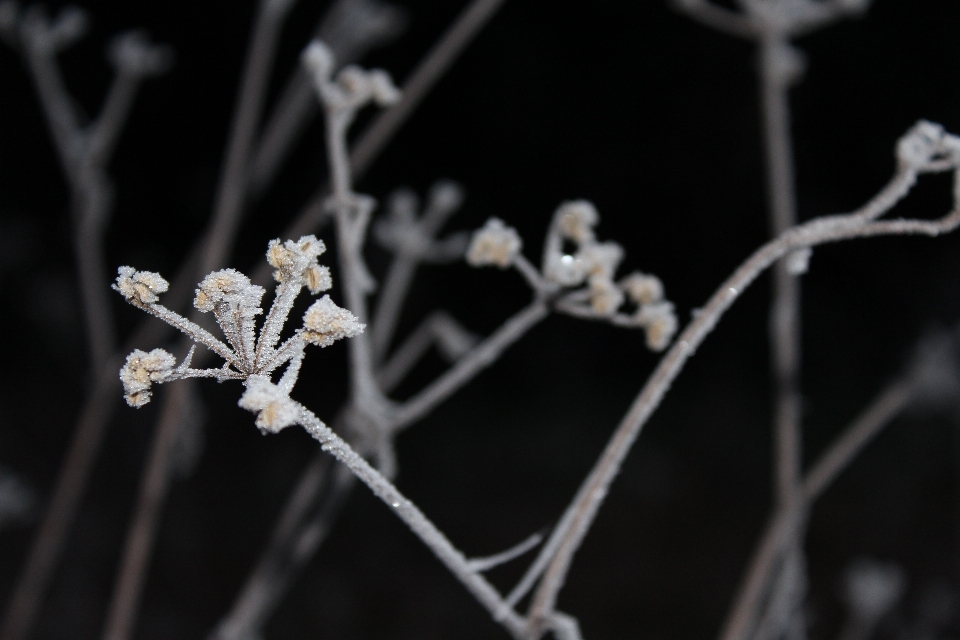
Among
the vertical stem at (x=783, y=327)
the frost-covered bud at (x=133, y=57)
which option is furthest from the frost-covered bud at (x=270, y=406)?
the frost-covered bud at (x=133, y=57)

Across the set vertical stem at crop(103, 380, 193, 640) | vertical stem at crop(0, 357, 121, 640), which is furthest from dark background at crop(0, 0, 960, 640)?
vertical stem at crop(103, 380, 193, 640)

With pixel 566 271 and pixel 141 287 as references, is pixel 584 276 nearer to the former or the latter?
pixel 566 271

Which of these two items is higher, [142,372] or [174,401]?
[174,401]

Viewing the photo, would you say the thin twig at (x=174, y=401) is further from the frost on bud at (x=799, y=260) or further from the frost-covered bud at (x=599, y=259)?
the frost on bud at (x=799, y=260)

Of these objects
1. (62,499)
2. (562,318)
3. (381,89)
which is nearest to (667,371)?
(381,89)

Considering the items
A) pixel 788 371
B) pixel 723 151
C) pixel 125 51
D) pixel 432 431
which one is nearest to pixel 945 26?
pixel 723 151
